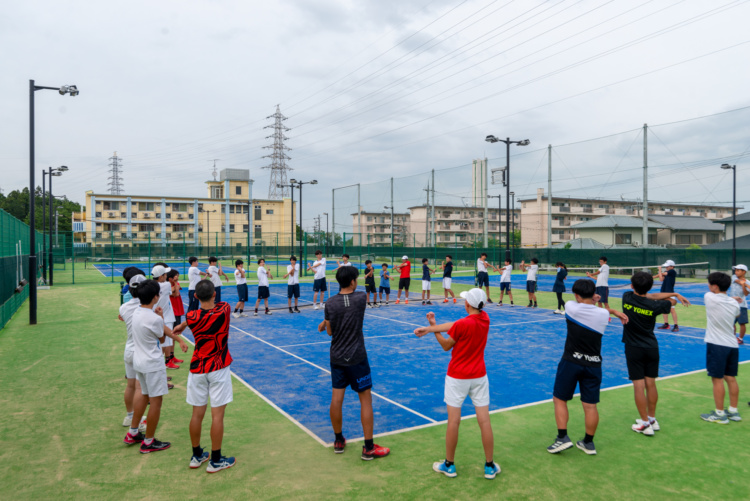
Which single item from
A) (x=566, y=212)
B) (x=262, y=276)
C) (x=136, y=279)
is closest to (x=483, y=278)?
(x=262, y=276)

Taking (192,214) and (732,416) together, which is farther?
(192,214)

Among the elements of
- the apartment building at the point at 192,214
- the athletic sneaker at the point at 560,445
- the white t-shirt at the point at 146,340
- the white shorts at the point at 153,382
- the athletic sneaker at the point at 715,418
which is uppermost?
the apartment building at the point at 192,214

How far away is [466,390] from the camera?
16.1 feet

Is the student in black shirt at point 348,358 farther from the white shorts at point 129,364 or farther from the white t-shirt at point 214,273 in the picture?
the white t-shirt at point 214,273

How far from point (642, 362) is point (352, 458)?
360 cm

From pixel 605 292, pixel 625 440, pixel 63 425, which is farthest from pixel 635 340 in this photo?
pixel 605 292

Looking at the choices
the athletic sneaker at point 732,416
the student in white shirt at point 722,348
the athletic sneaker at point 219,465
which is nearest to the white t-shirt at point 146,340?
the athletic sneaker at point 219,465

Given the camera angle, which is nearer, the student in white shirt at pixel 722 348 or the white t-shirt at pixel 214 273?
the student in white shirt at pixel 722 348

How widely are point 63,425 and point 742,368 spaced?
11097 millimetres

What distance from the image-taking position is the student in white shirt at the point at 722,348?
6242 millimetres

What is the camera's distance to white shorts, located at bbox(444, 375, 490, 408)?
487cm

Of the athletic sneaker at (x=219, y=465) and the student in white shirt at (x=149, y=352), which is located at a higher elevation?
the student in white shirt at (x=149, y=352)

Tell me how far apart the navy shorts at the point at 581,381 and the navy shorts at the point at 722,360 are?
2.01 m

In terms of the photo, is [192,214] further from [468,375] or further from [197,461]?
→ [468,375]
